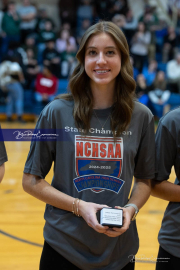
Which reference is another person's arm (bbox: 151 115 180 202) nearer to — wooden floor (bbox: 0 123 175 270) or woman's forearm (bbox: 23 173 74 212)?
woman's forearm (bbox: 23 173 74 212)

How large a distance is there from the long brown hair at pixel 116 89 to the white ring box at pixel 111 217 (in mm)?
315

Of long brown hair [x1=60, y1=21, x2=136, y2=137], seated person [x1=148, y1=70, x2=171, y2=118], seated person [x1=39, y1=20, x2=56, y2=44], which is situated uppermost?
long brown hair [x1=60, y1=21, x2=136, y2=137]

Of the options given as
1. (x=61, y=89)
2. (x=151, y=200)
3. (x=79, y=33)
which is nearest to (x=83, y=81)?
(x=151, y=200)

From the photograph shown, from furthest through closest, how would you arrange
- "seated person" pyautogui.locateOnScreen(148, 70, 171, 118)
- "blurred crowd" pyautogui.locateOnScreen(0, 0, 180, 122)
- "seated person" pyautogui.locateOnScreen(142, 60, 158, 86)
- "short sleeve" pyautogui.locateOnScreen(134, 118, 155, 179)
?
"seated person" pyautogui.locateOnScreen(142, 60, 158, 86) < "seated person" pyautogui.locateOnScreen(148, 70, 171, 118) < "blurred crowd" pyautogui.locateOnScreen(0, 0, 180, 122) < "short sleeve" pyautogui.locateOnScreen(134, 118, 155, 179)

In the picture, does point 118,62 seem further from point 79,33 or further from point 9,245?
point 79,33

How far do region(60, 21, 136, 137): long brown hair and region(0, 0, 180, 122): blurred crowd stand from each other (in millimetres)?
7688

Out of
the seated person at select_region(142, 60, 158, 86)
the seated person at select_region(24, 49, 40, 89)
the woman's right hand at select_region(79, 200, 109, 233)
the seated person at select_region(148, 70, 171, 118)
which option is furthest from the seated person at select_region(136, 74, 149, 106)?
the woman's right hand at select_region(79, 200, 109, 233)

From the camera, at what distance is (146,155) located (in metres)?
1.53

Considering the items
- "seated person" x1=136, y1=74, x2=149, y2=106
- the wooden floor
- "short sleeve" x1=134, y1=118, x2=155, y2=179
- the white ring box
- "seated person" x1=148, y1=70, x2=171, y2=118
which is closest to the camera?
the white ring box

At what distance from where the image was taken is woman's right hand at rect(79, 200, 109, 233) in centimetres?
132

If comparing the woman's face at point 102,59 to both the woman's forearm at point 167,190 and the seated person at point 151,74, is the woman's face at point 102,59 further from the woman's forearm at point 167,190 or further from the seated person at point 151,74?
the seated person at point 151,74

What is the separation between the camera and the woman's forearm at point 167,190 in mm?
1547

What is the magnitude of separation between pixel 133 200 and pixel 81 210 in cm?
24

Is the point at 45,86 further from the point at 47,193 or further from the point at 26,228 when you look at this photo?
the point at 47,193
